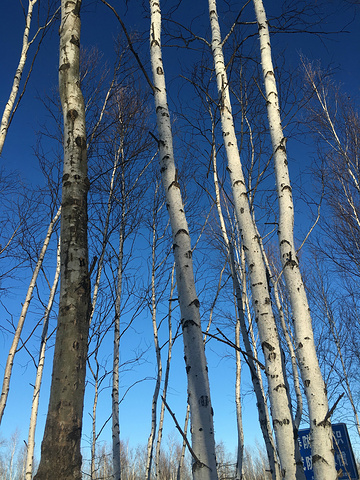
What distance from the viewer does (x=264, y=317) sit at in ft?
8.27

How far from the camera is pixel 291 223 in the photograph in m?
2.84

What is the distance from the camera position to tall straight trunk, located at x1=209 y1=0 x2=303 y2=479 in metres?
2.21

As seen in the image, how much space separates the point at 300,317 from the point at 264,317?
24 centimetres

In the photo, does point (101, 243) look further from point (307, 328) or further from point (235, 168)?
point (307, 328)

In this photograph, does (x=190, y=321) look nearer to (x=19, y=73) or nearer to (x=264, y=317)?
(x=264, y=317)

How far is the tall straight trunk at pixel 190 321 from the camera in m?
1.79

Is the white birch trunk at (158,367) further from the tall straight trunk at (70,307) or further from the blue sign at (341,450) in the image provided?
the blue sign at (341,450)

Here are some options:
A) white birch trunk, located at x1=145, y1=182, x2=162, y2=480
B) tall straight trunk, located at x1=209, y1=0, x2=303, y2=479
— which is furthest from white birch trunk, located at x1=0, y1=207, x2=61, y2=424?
tall straight trunk, located at x1=209, y1=0, x2=303, y2=479

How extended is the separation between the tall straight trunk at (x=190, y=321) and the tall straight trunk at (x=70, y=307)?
58 cm

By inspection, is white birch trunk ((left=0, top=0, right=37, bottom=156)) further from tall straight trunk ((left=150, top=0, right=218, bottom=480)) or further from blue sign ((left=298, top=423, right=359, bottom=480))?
blue sign ((left=298, top=423, right=359, bottom=480))

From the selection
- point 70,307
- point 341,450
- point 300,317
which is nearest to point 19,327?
point 70,307

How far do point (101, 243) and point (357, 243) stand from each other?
6.29m

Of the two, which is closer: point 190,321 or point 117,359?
point 190,321

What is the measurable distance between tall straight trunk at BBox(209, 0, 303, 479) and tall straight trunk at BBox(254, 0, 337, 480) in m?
0.16
